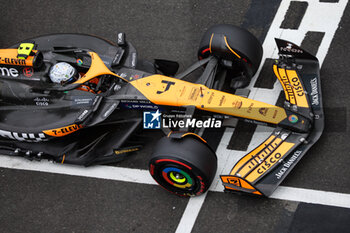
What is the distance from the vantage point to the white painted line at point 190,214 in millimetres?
5539

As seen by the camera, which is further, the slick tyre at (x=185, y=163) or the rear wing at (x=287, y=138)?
the rear wing at (x=287, y=138)

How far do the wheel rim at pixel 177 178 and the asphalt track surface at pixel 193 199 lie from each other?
0.36 meters

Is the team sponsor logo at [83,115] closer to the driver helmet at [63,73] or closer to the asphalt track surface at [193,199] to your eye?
the driver helmet at [63,73]

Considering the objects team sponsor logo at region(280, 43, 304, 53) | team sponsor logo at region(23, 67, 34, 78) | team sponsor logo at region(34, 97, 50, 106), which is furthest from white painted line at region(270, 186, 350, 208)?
team sponsor logo at region(23, 67, 34, 78)

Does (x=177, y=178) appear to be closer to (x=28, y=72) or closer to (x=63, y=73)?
(x=63, y=73)

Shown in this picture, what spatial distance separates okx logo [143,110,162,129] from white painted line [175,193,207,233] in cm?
108

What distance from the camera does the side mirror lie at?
6.44 meters

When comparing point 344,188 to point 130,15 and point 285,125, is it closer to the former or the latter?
point 285,125

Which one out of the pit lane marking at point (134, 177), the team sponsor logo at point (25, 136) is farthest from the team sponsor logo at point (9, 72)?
the pit lane marking at point (134, 177)

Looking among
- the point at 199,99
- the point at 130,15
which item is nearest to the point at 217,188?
the point at 199,99

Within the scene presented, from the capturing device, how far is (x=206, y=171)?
5105 mm

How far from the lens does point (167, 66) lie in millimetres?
6500

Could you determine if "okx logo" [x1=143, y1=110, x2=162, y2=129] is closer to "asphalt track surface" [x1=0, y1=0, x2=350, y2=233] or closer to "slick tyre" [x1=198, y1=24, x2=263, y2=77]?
"asphalt track surface" [x1=0, y1=0, x2=350, y2=233]

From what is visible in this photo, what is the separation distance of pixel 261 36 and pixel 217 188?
2.78 meters
